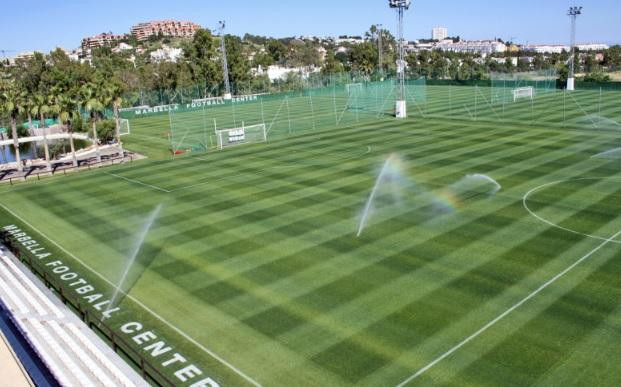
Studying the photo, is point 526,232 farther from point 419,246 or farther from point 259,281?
point 259,281

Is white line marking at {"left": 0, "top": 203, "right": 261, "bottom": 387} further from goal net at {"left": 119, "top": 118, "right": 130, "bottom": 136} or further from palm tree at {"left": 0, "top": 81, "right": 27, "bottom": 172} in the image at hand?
goal net at {"left": 119, "top": 118, "right": 130, "bottom": 136}

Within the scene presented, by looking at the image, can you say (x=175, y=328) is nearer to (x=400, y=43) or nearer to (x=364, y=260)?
(x=364, y=260)

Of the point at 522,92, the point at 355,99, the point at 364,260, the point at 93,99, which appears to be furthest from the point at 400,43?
the point at 364,260

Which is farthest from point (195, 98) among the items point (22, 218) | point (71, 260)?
point (71, 260)

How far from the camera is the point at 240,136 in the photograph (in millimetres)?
53719

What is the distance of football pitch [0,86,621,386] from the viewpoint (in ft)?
50.8

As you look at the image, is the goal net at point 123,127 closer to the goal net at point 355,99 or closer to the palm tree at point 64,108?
the palm tree at point 64,108

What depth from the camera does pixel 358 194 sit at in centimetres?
3136

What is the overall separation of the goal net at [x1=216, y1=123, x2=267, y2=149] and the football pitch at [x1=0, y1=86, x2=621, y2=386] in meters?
8.96

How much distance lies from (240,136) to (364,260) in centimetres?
3420

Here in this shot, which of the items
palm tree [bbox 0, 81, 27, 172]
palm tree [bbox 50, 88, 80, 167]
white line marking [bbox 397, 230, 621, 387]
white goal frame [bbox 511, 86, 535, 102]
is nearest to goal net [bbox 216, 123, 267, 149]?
palm tree [bbox 50, 88, 80, 167]

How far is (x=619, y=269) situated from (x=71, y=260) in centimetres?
2306

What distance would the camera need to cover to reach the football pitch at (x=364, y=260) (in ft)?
50.8

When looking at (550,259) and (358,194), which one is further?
(358,194)
